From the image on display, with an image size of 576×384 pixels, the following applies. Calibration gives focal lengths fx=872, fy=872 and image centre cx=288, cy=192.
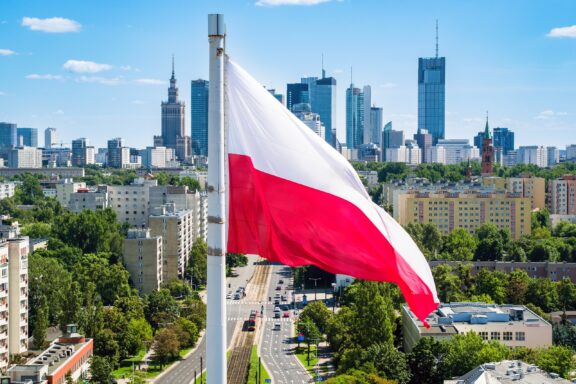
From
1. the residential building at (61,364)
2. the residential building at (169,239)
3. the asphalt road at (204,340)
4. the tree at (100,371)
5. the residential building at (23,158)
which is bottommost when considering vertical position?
the asphalt road at (204,340)

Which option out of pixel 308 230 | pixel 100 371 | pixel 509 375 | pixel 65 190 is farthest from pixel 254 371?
pixel 65 190

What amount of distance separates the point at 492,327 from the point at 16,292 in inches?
793


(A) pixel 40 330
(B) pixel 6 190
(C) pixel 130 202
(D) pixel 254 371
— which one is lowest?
(D) pixel 254 371

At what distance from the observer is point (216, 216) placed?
300 inches

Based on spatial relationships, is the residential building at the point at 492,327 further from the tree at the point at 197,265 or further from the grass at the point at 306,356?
the tree at the point at 197,265

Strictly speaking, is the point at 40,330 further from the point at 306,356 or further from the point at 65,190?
the point at 65,190

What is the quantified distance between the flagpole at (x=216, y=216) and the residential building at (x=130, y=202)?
229ft

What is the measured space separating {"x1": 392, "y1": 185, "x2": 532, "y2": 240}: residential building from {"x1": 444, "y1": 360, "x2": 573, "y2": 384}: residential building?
48586 millimetres

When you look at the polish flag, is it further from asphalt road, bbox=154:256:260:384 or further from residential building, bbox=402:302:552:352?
asphalt road, bbox=154:256:260:384

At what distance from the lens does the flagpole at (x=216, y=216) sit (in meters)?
7.58

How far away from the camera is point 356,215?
813 centimetres

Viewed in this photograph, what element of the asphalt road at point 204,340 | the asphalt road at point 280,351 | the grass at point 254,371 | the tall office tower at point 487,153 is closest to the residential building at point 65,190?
the asphalt road at point 204,340

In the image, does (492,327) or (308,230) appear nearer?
(308,230)

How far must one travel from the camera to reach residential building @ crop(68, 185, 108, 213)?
79250 millimetres
